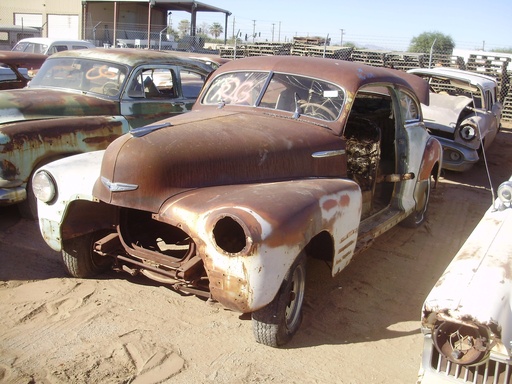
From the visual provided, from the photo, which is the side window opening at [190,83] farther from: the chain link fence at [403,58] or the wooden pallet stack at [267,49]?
the wooden pallet stack at [267,49]

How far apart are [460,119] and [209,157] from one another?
6898mm

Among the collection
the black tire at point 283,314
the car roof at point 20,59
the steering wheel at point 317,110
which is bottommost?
the black tire at point 283,314

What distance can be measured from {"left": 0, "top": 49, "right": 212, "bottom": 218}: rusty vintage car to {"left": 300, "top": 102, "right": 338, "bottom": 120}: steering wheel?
2.68 m

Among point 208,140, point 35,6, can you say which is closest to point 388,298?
point 208,140

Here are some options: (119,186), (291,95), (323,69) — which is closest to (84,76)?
(291,95)

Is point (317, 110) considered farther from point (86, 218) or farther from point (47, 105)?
point (47, 105)

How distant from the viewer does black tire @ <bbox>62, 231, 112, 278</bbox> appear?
14.4 feet

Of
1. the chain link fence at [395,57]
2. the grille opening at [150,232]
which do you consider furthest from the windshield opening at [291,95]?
the chain link fence at [395,57]

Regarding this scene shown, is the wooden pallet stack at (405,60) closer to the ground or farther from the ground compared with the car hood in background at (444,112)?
farther from the ground

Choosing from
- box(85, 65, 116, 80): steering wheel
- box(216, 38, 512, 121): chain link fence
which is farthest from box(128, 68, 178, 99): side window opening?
box(216, 38, 512, 121): chain link fence

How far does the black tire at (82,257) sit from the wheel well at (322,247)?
1.76 meters

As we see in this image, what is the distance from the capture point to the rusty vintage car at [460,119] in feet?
30.1

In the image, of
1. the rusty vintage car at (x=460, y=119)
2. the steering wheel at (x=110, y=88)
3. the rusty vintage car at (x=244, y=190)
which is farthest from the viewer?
the rusty vintage car at (x=460, y=119)

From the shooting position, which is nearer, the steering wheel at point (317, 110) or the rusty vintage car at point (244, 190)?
the rusty vintage car at point (244, 190)
